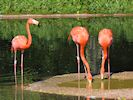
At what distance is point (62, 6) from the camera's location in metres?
52.8

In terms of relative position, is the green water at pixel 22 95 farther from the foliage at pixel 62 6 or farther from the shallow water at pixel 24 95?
the foliage at pixel 62 6

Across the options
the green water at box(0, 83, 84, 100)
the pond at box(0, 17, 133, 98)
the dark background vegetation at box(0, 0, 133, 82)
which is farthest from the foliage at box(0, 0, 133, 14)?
the green water at box(0, 83, 84, 100)

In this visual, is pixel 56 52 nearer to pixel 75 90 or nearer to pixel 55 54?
pixel 55 54

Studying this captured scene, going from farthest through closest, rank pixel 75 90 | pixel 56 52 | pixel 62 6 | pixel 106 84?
pixel 62 6 < pixel 56 52 < pixel 106 84 < pixel 75 90

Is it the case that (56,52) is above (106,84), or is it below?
below

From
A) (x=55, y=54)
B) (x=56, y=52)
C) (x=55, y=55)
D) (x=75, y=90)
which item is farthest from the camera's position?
(x=56, y=52)

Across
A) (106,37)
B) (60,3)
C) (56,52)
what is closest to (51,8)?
(60,3)

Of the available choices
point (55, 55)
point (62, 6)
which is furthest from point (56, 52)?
point (62, 6)

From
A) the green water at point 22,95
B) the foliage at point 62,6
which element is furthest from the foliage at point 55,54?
the foliage at point 62,6

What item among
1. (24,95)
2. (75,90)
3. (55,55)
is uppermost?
(75,90)

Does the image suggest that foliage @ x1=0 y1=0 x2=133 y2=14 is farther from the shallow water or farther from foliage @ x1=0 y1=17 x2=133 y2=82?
the shallow water

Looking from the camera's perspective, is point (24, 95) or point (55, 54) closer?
point (24, 95)

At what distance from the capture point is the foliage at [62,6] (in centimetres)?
5178

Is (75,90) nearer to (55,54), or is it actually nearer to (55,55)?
(55,55)
